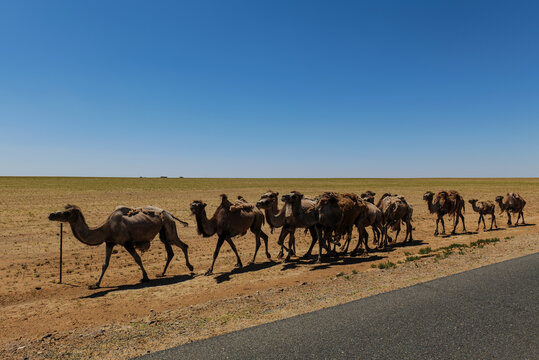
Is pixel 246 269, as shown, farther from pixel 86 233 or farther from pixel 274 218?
pixel 86 233

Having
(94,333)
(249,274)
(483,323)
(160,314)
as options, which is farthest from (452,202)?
(94,333)

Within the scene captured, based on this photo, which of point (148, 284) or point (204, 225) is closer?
point (148, 284)

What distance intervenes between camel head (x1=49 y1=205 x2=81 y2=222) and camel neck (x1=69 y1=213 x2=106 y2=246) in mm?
145

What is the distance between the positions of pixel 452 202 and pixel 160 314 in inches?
→ 717

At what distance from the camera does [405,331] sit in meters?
5.33

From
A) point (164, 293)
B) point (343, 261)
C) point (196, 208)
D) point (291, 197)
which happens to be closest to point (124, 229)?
point (196, 208)

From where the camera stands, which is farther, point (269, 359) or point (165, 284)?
point (165, 284)

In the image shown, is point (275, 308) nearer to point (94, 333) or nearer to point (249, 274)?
point (94, 333)

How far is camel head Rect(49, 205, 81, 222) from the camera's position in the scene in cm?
1017

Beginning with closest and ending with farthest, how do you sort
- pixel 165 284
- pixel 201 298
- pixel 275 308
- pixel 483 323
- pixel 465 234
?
pixel 483 323, pixel 275 308, pixel 201 298, pixel 165 284, pixel 465 234

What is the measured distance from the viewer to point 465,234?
19.3m

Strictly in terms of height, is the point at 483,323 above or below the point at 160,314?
above

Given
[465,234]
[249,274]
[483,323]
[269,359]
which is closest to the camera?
[269,359]

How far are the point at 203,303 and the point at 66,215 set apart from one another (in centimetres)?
575
